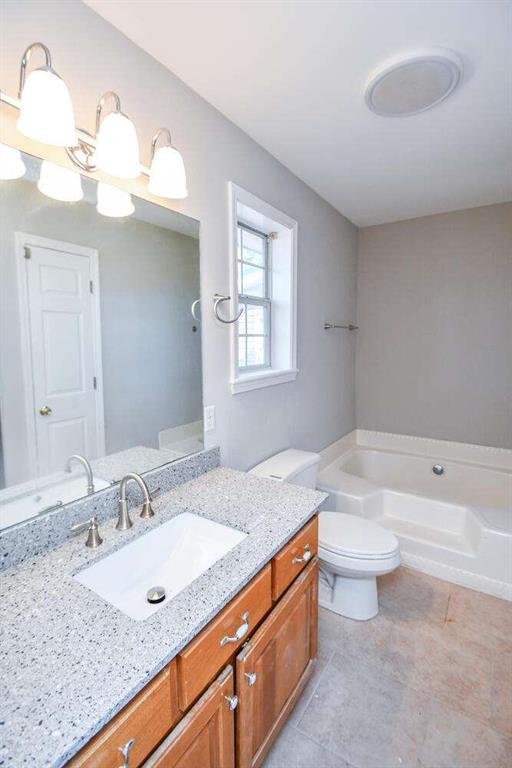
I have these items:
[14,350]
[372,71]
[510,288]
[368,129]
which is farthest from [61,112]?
[510,288]

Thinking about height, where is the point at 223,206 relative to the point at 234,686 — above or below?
above

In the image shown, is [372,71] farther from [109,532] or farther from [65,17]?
[109,532]

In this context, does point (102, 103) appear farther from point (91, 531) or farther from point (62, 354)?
point (91, 531)

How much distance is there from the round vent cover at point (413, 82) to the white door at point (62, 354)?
1.30 meters

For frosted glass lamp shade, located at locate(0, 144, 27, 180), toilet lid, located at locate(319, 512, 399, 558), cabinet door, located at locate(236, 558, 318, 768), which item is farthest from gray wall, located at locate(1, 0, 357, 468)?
cabinet door, located at locate(236, 558, 318, 768)

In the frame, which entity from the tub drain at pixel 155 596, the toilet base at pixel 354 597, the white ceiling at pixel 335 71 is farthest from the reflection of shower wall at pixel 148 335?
the toilet base at pixel 354 597

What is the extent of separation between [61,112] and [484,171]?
235 cm

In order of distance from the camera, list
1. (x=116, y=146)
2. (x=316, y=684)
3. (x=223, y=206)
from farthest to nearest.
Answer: (x=223, y=206) < (x=316, y=684) < (x=116, y=146)

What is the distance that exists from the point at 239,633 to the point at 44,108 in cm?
139

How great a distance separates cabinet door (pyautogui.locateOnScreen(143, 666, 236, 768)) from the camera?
28.8 inches

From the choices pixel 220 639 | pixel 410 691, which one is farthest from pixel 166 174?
pixel 410 691

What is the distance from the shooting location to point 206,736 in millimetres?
836

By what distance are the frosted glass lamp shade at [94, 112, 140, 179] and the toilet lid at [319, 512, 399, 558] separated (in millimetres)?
1753

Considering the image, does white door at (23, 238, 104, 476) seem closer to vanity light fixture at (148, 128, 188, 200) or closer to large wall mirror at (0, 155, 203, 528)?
large wall mirror at (0, 155, 203, 528)
